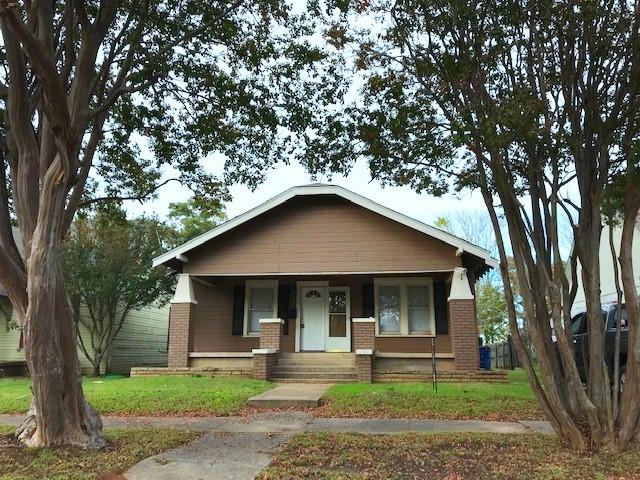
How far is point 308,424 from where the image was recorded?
25.8 ft

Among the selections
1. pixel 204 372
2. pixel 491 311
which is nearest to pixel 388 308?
pixel 204 372

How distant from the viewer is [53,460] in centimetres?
530

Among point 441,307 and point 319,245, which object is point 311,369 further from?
point 441,307

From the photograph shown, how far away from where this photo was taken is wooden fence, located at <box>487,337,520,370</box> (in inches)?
829

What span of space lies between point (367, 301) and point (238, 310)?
3.90 meters

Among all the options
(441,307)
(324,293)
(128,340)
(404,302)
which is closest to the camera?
(441,307)

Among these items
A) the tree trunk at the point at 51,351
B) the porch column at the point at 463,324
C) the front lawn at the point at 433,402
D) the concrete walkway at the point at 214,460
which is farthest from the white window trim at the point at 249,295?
the tree trunk at the point at 51,351

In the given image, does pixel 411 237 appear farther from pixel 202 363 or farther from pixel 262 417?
pixel 262 417

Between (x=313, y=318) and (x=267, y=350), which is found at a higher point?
(x=313, y=318)

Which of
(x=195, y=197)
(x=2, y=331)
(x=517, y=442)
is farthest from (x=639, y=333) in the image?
(x=2, y=331)

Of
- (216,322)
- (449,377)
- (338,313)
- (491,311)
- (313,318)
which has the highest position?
(491,311)

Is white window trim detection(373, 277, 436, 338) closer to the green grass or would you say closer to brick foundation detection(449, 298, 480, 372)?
brick foundation detection(449, 298, 480, 372)

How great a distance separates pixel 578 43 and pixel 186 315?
12.0 m

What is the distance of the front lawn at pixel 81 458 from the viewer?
4.95 m
